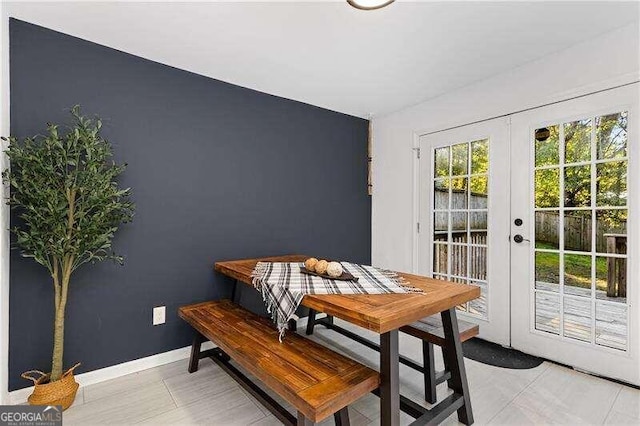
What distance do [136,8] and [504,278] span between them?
3411 mm

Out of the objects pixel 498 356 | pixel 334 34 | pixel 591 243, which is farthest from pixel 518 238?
pixel 334 34

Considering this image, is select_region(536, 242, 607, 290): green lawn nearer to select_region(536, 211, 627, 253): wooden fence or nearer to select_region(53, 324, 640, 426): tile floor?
select_region(536, 211, 627, 253): wooden fence

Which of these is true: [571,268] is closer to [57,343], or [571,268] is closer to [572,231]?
[572,231]

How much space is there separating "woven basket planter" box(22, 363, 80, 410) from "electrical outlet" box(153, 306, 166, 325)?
580 mm

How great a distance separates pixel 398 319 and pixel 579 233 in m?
2.00

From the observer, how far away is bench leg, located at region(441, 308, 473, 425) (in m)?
1.70

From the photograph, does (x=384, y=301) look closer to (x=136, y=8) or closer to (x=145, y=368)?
(x=145, y=368)

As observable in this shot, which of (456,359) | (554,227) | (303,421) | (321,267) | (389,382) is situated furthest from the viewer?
(554,227)

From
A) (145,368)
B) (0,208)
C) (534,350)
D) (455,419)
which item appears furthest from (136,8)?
(534,350)

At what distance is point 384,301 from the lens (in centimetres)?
145

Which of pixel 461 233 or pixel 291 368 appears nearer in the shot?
pixel 291 368

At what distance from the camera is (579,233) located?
2.37 meters

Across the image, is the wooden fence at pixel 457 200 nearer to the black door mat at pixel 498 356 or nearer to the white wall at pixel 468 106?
the white wall at pixel 468 106

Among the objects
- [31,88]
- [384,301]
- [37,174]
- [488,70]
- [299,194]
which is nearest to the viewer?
[384,301]
